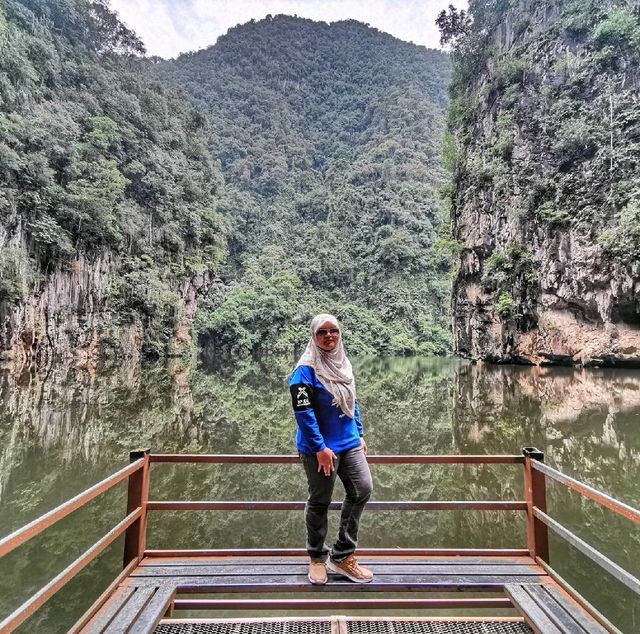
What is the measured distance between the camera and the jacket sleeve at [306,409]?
6.48 feet

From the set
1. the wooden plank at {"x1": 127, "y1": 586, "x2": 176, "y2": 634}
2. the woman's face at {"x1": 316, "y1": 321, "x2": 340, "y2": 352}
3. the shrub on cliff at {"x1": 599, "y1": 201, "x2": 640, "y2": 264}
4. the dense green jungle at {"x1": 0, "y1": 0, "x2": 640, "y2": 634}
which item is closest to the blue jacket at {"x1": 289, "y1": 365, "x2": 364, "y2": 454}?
the woman's face at {"x1": 316, "y1": 321, "x2": 340, "y2": 352}

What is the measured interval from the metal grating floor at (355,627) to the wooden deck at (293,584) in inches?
0.7

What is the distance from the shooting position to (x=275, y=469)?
6.51m

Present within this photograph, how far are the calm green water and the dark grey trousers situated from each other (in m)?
1.96

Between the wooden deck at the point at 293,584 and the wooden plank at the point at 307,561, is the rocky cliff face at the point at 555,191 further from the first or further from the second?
the wooden deck at the point at 293,584

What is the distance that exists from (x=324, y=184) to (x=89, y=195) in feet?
155

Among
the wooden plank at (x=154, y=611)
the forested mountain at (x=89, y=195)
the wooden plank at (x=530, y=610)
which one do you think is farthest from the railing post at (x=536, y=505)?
the forested mountain at (x=89, y=195)

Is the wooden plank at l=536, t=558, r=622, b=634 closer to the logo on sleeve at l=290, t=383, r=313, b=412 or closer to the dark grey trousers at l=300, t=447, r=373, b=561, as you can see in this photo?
the dark grey trousers at l=300, t=447, r=373, b=561

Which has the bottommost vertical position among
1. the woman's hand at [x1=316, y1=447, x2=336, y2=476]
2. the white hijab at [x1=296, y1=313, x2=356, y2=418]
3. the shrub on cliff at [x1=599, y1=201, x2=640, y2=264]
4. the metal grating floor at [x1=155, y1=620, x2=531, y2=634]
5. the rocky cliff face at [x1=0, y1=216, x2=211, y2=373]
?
the metal grating floor at [x1=155, y1=620, x2=531, y2=634]

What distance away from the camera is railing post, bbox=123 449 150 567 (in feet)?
7.62

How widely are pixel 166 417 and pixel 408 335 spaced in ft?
127

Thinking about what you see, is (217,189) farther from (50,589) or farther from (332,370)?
(50,589)

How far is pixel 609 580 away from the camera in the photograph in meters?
3.32

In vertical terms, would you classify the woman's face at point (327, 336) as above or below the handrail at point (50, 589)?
above
